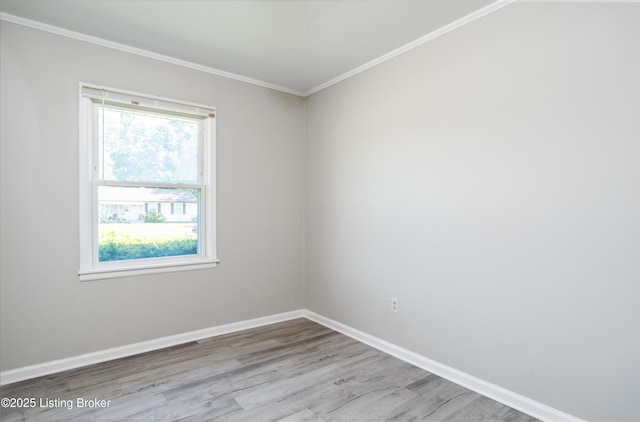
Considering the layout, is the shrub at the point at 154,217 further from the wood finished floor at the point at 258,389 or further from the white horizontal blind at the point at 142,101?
the wood finished floor at the point at 258,389

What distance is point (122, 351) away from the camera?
282cm

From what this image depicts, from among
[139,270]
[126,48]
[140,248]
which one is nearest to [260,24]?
[126,48]

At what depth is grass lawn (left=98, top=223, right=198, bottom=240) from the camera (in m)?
2.86

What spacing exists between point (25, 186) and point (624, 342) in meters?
3.84

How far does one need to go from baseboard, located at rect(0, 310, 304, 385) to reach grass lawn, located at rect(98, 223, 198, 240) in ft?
2.97

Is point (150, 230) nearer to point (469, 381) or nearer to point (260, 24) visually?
point (260, 24)

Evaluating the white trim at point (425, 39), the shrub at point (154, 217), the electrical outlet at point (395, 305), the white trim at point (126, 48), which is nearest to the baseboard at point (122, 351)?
the shrub at point (154, 217)

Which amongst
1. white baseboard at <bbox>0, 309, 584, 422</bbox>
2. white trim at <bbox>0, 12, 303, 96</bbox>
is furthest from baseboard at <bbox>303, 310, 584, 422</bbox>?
white trim at <bbox>0, 12, 303, 96</bbox>

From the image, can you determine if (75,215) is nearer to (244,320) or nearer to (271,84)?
(244,320)

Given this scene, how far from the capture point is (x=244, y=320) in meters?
3.53

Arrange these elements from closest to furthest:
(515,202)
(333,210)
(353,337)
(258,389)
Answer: (515,202) < (258,389) < (353,337) < (333,210)

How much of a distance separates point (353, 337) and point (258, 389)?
120 cm

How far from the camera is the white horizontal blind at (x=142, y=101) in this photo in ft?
8.84

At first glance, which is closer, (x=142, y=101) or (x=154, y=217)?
(x=142, y=101)
